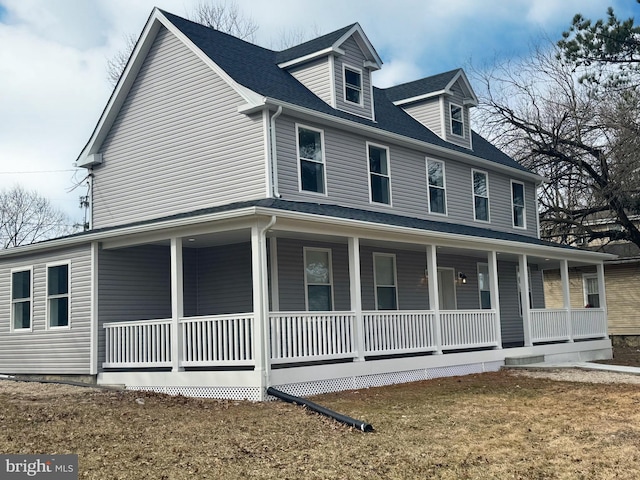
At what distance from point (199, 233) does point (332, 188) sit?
4.14 metres

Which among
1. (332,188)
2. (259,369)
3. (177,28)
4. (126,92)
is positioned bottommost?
(259,369)

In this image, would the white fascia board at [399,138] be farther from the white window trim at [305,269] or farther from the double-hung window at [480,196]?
the white window trim at [305,269]

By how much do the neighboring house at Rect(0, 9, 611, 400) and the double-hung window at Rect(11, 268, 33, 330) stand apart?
45 millimetres

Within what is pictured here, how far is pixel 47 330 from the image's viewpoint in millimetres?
15141

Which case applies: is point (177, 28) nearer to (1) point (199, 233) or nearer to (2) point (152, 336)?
(1) point (199, 233)

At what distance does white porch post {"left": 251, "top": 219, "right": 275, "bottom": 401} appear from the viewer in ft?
38.5

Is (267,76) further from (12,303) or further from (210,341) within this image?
(12,303)

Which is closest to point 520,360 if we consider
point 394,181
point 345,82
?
point 394,181

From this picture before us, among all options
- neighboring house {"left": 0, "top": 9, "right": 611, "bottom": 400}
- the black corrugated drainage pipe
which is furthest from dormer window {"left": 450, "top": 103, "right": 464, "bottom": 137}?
the black corrugated drainage pipe

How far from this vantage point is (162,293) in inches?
618

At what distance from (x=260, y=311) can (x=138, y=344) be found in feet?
10.1

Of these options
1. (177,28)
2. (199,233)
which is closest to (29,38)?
(177,28)

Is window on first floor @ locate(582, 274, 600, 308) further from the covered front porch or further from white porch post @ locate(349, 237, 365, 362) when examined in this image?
white porch post @ locate(349, 237, 365, 362)

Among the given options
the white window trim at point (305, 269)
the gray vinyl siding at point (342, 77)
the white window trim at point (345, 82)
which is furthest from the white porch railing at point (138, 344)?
the white window trim at point (345, 82)
